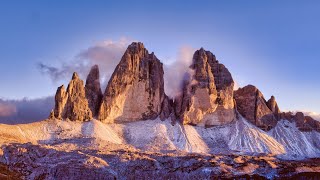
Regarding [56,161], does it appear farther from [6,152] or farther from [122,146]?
[122,146]

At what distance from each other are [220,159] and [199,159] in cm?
846

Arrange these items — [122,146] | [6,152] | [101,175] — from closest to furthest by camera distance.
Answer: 1. [101,175]
2. [6,152]
3. [122,146]

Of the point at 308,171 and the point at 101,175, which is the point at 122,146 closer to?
the point at 101,175

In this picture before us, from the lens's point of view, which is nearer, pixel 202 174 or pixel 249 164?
pixel 202 174

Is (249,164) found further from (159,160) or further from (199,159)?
(159,160)

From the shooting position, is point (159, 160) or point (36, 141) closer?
point (159, 160)

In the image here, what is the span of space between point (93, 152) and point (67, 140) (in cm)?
2299

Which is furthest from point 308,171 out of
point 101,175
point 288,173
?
point 101,175

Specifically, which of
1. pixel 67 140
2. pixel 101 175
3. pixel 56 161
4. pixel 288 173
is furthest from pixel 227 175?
pixel 67 140

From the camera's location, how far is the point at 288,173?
6516 inches

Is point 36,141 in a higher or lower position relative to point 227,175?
higher

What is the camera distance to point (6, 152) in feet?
566

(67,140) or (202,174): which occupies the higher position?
(67,140)

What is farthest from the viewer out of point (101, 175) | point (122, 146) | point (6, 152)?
point (122, 146)
